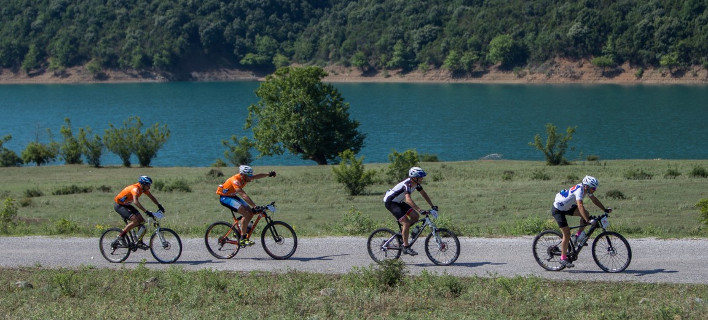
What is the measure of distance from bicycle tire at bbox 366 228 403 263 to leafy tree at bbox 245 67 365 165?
43.2m

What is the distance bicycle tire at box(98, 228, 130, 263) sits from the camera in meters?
16.5

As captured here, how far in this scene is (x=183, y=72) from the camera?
194m

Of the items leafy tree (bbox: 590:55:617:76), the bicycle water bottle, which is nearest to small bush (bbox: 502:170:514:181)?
the bicycle water bottle

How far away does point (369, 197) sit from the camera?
3866 centimetres

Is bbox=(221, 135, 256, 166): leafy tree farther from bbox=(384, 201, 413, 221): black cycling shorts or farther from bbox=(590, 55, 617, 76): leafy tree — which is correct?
bbox=(590, 55, 617, 76): leafy tree

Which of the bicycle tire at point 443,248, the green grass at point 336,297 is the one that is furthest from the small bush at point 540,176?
the green grass at point 336,297

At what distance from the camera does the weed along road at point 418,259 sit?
14.3 m

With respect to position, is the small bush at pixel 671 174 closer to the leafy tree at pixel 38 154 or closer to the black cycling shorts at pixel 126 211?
the black cycling shorts at pixel 126 211

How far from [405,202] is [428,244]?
0.97m

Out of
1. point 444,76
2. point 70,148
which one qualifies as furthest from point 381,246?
point 444,76

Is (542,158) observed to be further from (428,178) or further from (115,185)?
(115,185)

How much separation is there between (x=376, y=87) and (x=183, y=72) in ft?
189

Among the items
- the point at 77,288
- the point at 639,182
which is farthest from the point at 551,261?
the point at 639,182

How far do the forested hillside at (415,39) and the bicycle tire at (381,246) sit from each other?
130552mm
